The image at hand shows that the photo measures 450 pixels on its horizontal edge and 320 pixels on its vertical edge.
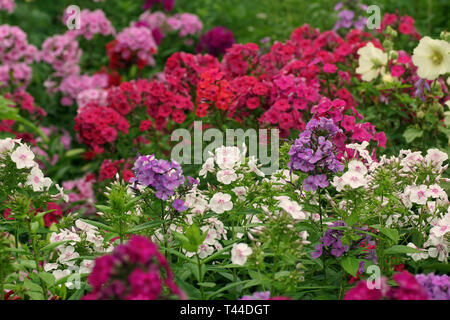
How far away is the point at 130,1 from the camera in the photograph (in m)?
7.17

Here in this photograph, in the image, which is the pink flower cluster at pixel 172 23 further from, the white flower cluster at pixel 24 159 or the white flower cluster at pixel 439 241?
the white flower cluster at pixel 439 241

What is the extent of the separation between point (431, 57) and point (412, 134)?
47 cm

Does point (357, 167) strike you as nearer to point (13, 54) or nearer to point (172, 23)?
point (13, 54)

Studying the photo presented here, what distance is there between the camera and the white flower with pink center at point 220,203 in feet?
8.06

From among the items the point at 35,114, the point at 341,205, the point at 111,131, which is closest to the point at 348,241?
the point at 341,205

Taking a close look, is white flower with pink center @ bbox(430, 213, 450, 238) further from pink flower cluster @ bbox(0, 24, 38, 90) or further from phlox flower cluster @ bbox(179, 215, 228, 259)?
pink flower cluster @ bbox(0, 24, 38, 90)

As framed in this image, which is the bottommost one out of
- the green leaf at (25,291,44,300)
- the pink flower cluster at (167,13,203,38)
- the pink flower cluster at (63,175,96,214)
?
the pink flower cluster at (63,175,96,214)

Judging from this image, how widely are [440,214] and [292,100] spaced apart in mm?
1361

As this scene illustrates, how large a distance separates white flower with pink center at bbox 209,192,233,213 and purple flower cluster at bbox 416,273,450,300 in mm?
806

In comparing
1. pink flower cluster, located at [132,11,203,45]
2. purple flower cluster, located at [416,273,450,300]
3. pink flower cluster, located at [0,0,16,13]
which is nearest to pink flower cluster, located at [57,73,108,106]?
pink flower cluster, located at [132,11,203,45]

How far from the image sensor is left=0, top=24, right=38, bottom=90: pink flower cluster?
17.4 feet
